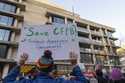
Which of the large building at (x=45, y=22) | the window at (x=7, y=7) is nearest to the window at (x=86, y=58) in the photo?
the large building at (x=45, y=22)

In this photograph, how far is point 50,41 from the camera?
3.57 meters

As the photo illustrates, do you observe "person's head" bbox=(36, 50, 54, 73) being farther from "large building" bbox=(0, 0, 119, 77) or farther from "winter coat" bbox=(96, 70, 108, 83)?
"large building" bbox=(0, 0, 119, 77)

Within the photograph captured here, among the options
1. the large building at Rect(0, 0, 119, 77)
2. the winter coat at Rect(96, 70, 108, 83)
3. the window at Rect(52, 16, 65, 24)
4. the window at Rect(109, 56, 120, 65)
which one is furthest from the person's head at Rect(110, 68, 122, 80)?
the window at Rect(109, 56, 120, 65)

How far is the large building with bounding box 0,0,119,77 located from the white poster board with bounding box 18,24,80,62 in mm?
12756

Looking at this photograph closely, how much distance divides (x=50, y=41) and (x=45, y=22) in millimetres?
19124

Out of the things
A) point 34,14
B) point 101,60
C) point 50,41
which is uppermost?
point 34,14

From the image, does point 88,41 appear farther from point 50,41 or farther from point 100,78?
point 50,41

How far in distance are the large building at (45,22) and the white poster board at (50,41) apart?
12756 millimetres

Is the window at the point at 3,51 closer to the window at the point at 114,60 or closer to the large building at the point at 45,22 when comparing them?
the large building at the point at 45,22

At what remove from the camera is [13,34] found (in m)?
18.8

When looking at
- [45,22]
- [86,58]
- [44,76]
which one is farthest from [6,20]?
[44,76]

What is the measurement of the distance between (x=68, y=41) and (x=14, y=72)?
205cm

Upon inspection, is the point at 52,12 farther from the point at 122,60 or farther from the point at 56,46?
the point at 56,46

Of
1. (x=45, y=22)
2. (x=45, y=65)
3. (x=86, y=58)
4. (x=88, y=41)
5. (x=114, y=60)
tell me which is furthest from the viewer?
(x=114, y=60)
